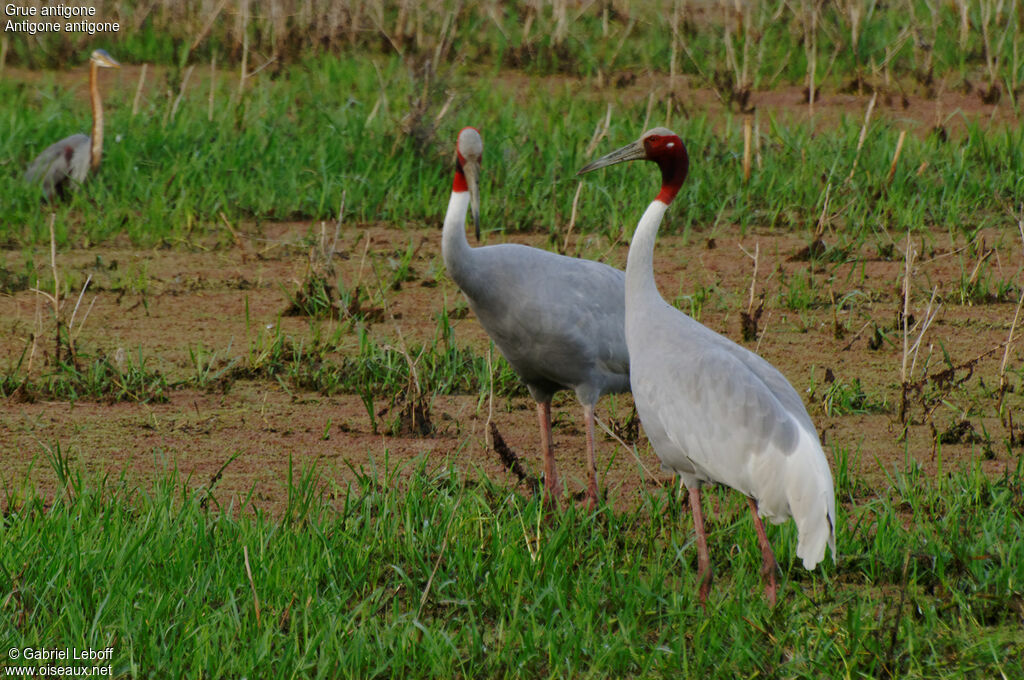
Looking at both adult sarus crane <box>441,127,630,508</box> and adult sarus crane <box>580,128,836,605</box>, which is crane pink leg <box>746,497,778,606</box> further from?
adult sarus crane <box>441,127,630,508</box>

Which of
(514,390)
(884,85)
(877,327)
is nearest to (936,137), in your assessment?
(884,85)

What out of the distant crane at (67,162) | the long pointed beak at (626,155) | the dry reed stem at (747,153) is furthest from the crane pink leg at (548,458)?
the distant crane at (67,162)

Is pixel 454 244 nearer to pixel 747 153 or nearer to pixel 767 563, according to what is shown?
pixel 767 563

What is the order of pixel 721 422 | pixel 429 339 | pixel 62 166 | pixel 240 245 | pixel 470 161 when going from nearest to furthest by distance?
pixel 721 422 → pixel 470 161 → pixel 429 339 → pixel 240 245 → pixel 62 166

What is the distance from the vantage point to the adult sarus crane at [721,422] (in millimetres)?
3785

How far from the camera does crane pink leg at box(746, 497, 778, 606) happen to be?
3.92 metres

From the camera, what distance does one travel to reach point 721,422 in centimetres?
396

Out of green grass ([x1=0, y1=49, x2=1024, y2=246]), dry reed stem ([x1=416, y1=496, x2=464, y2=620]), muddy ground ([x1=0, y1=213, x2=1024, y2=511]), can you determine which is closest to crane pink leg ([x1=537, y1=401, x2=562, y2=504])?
muddy ground ([x1=0, y1=213, x2=1024, y2=511])

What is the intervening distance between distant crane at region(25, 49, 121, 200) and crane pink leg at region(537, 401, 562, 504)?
3.68 meters

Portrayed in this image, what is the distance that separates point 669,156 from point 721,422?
3.37ft

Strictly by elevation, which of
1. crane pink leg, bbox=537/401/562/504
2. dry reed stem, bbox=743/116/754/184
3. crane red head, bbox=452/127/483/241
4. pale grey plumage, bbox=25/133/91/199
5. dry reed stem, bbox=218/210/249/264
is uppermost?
crane red head, bbox=452/127/483/241

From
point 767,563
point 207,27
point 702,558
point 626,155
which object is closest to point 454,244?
point 626,155

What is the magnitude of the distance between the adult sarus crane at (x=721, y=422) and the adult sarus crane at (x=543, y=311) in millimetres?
595

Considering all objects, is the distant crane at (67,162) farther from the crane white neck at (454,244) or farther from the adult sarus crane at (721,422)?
the adult sarus crane at (721,422)
